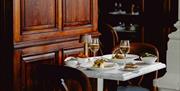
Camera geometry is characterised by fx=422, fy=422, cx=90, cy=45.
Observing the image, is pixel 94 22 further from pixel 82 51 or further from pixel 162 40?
pixel 162 40

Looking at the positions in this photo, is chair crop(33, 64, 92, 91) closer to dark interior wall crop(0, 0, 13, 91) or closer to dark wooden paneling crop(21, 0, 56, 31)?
dark interior wall crop(0, 0, 13, 91)

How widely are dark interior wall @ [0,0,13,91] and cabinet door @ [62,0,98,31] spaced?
0.63 m

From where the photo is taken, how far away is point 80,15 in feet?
12.3

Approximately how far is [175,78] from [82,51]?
2.45m

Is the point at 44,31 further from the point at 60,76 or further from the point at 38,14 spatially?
the point at 60,76

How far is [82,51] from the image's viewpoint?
3768mm

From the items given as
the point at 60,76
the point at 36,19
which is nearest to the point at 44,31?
the point at 36,19

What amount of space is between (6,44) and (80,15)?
0.91m

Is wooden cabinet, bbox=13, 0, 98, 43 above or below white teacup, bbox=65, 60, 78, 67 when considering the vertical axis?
above

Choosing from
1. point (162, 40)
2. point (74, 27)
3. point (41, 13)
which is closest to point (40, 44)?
point (41, 13)

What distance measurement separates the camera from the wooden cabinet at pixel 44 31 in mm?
3073

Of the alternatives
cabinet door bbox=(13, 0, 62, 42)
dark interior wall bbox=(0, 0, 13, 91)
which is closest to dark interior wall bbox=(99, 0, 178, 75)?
cabinet door bbox=(13, 0, 62, 42)

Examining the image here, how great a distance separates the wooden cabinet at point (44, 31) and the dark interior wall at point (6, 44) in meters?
0.04

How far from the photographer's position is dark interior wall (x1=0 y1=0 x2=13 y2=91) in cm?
303
